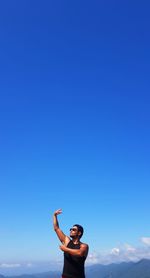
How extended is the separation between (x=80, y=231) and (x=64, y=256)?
0.75 m

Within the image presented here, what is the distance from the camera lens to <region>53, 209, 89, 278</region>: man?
27.6 feet

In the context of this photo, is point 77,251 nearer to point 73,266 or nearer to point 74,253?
point 74,253

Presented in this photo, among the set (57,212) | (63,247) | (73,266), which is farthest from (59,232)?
(73,266)

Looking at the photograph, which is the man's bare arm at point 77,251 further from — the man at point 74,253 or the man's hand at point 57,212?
the man's hand at point 57,212

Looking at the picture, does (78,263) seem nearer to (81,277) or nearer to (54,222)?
(81,277)

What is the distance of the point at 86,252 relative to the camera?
8.71 meters

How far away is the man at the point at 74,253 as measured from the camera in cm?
842

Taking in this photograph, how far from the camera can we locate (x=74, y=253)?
840 centimetres

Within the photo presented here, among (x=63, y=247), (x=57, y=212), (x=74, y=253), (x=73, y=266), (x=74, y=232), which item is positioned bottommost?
(x=73, y=266)

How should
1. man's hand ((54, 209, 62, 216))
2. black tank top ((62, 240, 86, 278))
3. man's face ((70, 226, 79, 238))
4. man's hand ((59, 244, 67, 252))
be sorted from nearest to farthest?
man's hand ((59, 244, 67, 252)) → black tank top ((62, 240, 86, 278)) → man's face ((70, 226, 79, 238)) → man's hand ((54, 209, 62, 216))

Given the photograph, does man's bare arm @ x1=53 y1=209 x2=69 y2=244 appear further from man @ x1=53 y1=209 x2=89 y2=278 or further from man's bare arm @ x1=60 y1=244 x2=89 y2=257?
man's bare arm @ x1=60 y1=244 x2=89 y2=257

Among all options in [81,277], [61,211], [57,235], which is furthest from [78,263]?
[61,211]

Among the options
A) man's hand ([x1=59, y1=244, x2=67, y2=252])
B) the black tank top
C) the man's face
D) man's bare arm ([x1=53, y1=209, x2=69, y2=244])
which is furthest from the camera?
man's bare arm ([x1=53, y1=209, x2=69, y2=244])

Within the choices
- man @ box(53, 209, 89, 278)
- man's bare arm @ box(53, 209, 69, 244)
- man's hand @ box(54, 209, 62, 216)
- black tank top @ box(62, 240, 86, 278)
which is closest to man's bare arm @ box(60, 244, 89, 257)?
man @ box(53, 209, 89, 278)
